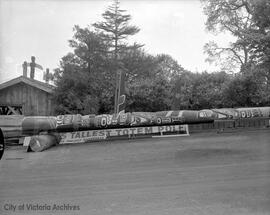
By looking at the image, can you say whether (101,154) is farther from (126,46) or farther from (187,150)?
(126,46)

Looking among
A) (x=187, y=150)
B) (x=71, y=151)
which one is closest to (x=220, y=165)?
(x=187, y=150)

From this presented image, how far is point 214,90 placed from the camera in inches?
498

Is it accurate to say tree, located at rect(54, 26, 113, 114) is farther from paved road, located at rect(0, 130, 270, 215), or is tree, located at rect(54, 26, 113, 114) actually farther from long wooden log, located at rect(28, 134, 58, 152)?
paved road, located at rect(0, 130, 270, 215)

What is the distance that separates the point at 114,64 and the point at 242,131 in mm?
7968

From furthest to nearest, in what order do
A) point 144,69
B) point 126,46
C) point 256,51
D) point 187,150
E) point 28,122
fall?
point 144,69, point 126,46, point 256,51, point 28,122, point 187,150

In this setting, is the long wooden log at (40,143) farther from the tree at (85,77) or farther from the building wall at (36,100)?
the building wall at (36,100)

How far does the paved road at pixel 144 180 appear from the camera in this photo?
12.7 feet

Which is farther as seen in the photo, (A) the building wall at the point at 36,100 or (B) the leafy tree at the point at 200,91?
(A) the building wall at the point at 36,100

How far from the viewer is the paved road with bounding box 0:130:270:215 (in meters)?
3.86

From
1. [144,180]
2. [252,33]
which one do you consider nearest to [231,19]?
[252,33]

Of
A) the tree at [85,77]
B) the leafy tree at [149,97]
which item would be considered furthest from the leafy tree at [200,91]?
the tree at [85,77]

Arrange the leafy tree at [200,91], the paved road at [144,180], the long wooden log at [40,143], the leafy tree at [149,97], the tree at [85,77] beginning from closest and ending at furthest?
the paved road at [144,180]
the long wooden log at [40,143]
the leafy tree at [200,91]
the leafy tree at [149,97]
the tree at [85,77]

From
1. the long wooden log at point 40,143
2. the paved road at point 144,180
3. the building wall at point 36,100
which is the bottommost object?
the paved road at point 144,180

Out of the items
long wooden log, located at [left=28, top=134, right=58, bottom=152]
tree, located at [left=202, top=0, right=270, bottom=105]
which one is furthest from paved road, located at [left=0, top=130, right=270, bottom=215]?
tree, located at [left=202, top=0, right=270, bottom=105]
